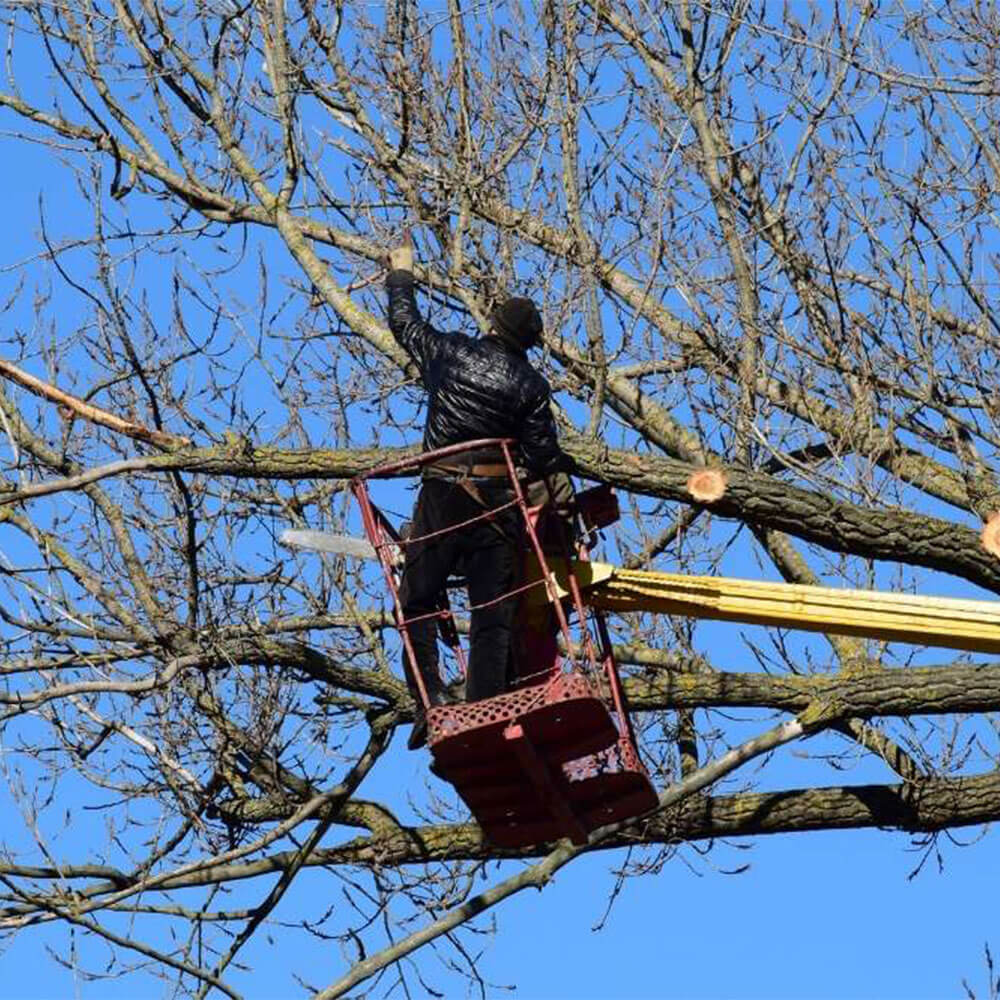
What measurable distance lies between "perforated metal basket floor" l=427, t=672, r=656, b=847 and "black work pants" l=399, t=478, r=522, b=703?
1.08 ft

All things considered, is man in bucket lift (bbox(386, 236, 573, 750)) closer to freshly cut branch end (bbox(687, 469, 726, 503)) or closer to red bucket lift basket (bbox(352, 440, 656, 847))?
red bucket lift basket (bbox(352, 440, 656, 847))

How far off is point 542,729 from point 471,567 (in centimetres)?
87

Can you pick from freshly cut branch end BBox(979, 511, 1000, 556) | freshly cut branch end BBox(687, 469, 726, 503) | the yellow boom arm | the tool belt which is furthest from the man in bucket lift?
freshly cut branch end BBox(979, 511, 1000, 556)

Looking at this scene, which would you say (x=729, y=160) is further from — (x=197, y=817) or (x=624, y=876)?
(x=197, y=817)

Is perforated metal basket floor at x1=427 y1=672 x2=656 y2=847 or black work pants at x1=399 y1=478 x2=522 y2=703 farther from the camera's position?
black work pants at x1=399 y1=478 x2=522 y2=703

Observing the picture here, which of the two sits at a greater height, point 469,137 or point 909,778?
point 469,137

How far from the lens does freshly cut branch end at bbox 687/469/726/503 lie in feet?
35.1

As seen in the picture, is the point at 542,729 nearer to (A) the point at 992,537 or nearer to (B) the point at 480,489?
(B) the point at 480,489

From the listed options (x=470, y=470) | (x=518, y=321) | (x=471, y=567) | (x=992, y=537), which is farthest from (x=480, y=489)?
(x=992, y=537)

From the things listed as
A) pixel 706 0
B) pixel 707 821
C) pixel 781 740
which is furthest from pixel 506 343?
pixel 706 0

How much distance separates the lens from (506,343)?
1038 cm

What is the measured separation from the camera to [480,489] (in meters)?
10.1

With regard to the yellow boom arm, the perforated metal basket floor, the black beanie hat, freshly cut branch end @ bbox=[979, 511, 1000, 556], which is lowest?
the perforated metal basket floor

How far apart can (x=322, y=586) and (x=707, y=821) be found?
222 cm
